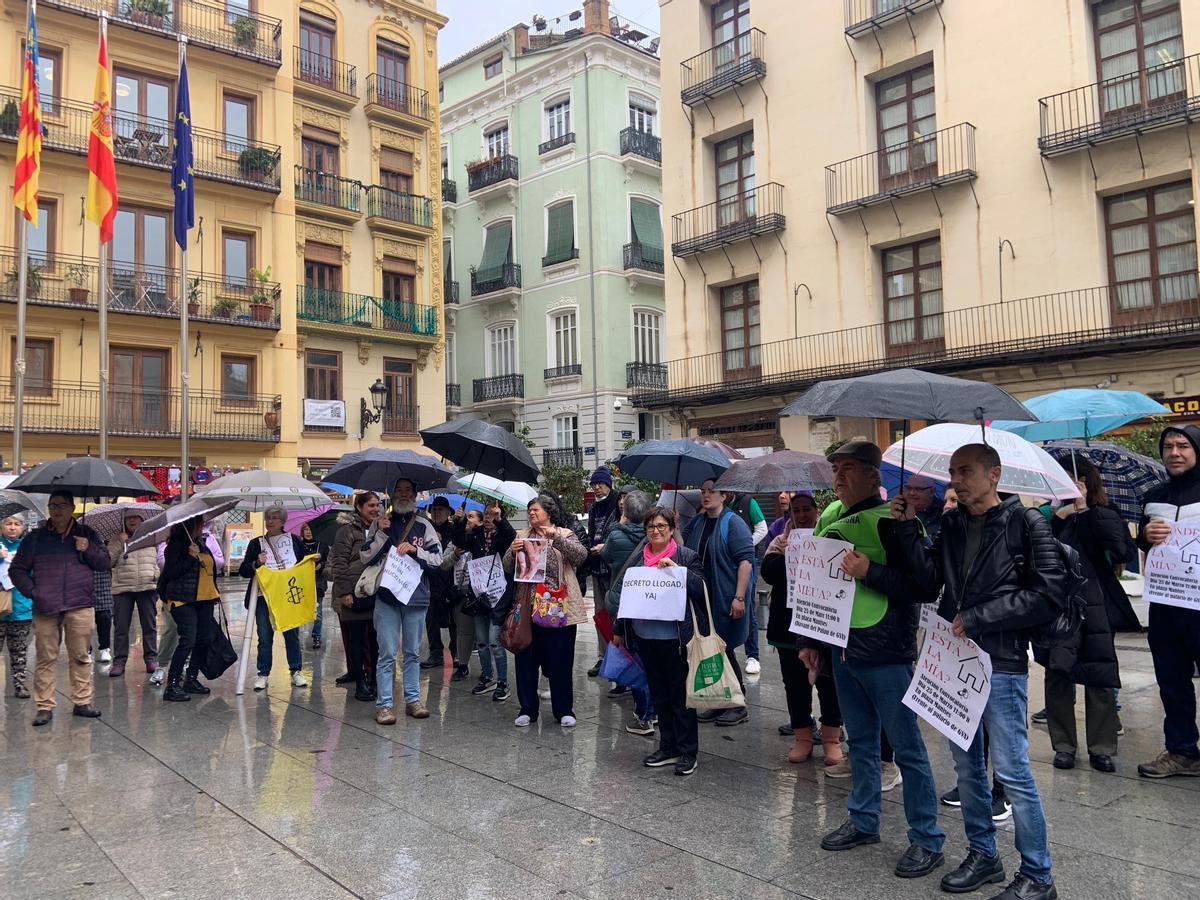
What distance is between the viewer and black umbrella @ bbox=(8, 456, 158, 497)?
7.61m

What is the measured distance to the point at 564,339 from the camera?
32688 millimetres

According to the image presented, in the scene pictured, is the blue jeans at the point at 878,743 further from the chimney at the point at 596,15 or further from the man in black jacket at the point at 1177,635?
the chimney at the point at 596,15

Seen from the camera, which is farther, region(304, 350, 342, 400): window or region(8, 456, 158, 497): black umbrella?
region(304, 350, 342, 400): window

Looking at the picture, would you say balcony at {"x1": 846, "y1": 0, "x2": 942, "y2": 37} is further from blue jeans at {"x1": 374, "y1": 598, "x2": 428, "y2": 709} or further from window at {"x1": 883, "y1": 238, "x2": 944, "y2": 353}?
blue jeans at {"x1": 374, "y1": 598, "x2": 428, "y2": 709}

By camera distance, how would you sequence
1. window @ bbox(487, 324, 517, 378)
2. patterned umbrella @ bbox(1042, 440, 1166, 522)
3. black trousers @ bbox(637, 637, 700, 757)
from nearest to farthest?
black trousers @ bbox(637, 637, 700, 757) < patterned umbrella @ bbox(1042, 440, 1166, 522) < window @ bbox(487, 324, 517, 378)

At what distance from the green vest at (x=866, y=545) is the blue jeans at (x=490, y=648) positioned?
454cm

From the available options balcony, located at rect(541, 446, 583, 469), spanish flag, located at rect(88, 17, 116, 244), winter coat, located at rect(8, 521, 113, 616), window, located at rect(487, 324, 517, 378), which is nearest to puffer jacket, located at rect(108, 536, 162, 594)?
winter coat, located at rect(8, 521, 113, 616)

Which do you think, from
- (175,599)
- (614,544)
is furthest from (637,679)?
(175,599)

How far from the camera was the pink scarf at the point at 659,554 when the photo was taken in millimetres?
6191

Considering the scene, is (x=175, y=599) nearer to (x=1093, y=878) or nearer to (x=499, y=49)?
(x=1093, y=878)

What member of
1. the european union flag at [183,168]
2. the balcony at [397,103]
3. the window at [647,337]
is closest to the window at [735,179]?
the window at [647,337]

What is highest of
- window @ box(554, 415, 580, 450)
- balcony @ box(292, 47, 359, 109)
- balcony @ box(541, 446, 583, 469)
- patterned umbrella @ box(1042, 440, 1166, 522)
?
balcony @ box(292, 47, 359, 109)

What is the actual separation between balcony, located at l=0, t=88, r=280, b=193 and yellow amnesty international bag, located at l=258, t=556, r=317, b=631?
19.4 meters

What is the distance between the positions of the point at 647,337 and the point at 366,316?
9.77m
